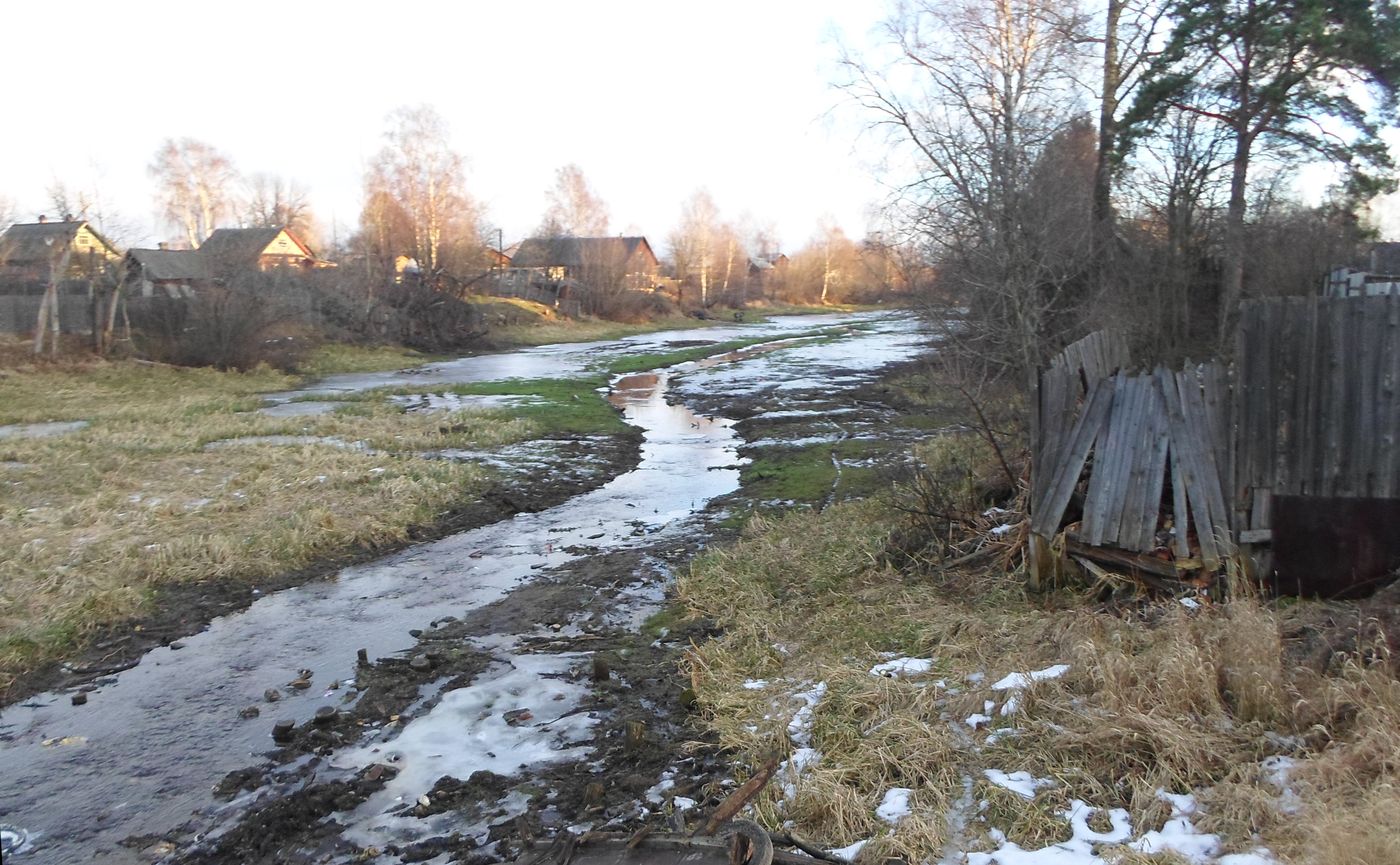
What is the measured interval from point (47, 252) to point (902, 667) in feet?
123

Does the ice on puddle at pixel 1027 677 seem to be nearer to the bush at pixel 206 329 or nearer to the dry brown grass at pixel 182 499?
the dry brown grass at pixel 182 499

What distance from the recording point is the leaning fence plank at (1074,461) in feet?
24.6

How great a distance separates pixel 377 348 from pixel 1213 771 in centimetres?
4364

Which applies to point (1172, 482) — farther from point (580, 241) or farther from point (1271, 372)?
point (580, 241)

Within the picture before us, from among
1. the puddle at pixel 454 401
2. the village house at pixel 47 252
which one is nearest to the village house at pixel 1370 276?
the puddle at pixel 454 401

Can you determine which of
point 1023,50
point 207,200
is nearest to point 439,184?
point 207,200

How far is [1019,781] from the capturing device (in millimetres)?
4914

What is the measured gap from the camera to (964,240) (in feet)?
43.5

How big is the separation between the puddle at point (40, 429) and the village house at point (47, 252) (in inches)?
399

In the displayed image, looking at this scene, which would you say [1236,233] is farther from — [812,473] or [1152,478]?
[1152,478]

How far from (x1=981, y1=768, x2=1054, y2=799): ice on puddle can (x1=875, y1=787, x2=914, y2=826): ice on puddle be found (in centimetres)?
44

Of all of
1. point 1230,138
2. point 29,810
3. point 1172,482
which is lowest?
point 29,810

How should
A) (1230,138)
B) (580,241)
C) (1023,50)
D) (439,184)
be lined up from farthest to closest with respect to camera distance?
(580,241)
(439,184)
(1230,138)
(1023,50)

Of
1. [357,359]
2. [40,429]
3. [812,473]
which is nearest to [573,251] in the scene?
[357,359]
